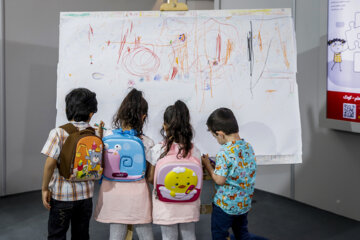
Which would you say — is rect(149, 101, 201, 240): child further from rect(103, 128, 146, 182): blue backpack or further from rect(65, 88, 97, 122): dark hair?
rect(65, 88, 97, 122): dark hair

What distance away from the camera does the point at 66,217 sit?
2.03 meters

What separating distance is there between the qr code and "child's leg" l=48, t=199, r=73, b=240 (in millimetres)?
2315

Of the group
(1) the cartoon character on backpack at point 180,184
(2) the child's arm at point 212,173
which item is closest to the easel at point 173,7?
(2) the child's arm at point 212,173

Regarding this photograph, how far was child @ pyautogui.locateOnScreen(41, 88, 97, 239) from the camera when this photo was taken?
6.45ft

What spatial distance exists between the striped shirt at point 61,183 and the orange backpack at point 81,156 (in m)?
0.04

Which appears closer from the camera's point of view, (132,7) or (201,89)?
(201,89)

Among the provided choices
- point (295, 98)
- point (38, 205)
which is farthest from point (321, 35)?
point (38, 205)

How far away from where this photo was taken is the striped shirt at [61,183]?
6.36 ft

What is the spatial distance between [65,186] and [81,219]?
0.22 meters

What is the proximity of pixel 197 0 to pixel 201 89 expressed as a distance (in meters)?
2.66

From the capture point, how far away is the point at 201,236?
2.96 meters

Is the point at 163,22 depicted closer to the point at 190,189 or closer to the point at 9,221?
the point at 190,189

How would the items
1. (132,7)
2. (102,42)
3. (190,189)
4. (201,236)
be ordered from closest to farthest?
(190,189), (102,42), (201,236), (132,7)

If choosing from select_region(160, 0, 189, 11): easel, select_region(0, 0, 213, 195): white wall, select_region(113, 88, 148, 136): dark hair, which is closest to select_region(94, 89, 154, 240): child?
select_region(113, 88, 148, 136): dark hair
